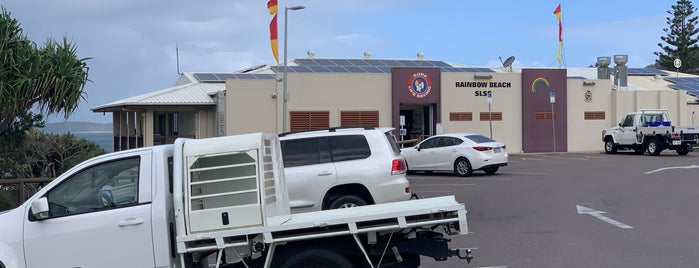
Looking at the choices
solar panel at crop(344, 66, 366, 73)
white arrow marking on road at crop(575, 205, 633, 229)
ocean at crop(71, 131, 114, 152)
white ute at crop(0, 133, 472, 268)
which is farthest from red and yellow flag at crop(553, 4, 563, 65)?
white ute at crop(0, 133, 472, 268)

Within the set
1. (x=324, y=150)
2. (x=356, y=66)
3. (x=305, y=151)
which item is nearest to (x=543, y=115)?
(x=356, y=66)

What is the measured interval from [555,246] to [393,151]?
10.5 ft

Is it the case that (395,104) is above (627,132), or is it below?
above

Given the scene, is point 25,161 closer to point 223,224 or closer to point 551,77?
point 223,224

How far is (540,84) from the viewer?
3831 cm

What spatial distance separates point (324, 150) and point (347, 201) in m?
1.00

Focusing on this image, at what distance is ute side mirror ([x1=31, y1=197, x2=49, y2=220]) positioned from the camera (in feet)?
22.4

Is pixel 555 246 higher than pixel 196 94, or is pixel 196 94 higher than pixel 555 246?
pixel 196 94

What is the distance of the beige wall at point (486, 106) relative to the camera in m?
36.9

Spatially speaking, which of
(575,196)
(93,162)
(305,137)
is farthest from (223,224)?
(575,196)

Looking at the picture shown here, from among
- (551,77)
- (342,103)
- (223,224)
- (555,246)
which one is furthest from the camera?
(551,77)

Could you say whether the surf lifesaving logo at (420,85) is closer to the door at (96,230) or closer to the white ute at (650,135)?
the white ute at (650,135)

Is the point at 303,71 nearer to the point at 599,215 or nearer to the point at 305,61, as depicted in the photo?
the point at 305,61

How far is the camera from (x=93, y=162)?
7180 millimetres
